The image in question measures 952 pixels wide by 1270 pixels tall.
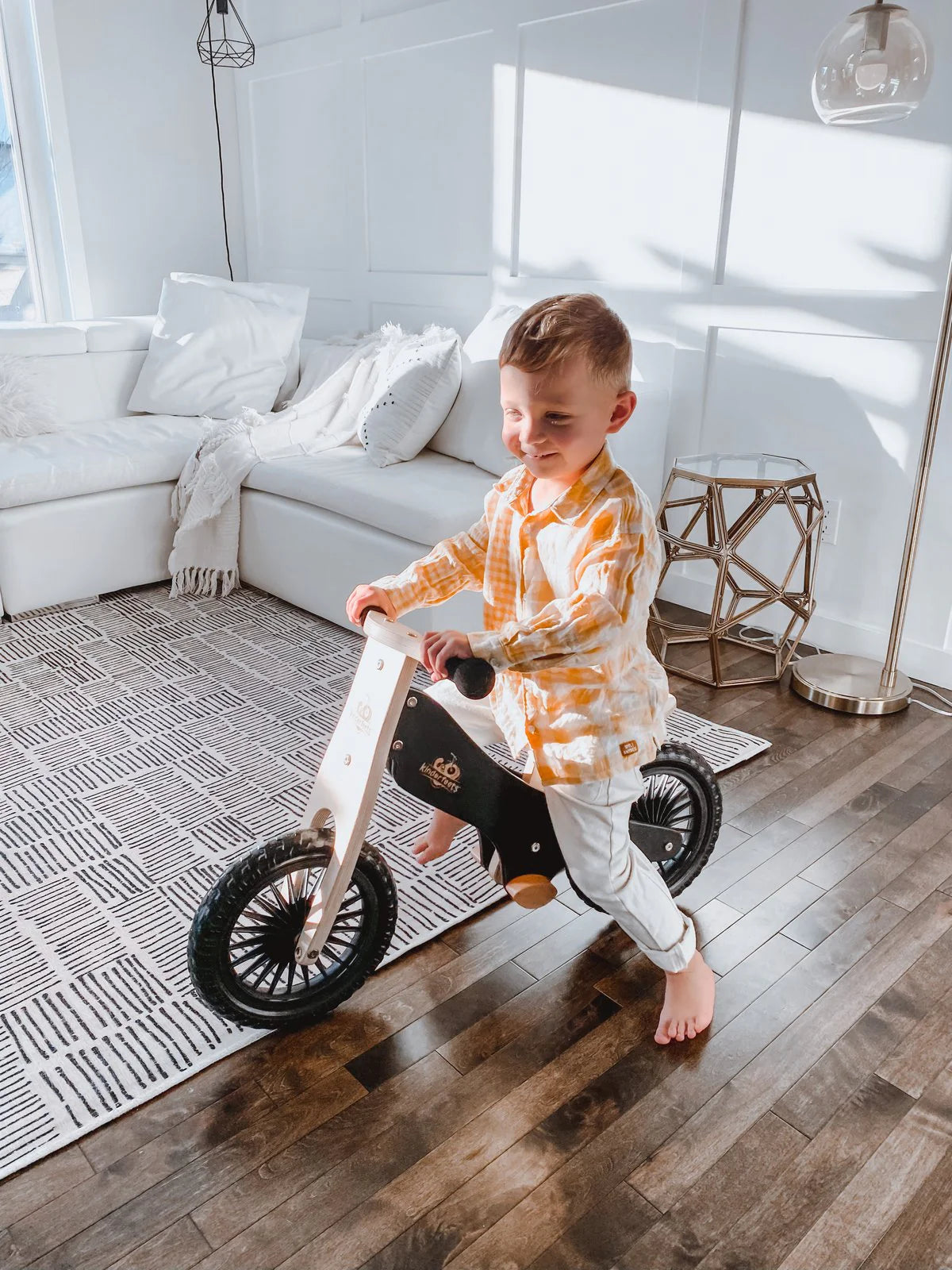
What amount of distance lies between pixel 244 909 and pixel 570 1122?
1.65ft

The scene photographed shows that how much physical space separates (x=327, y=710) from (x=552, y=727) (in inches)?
44.9

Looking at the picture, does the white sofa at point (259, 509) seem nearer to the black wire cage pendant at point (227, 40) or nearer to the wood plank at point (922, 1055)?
the wood plank at point (922, 1055)

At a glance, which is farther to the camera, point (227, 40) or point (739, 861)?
point (227, 40)

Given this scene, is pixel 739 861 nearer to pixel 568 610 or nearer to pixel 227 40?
pixel 568 610

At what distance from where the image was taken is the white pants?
125cm

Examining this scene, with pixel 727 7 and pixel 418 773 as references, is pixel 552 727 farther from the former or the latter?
pixel 727 7

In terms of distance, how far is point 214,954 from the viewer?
1.23 meters

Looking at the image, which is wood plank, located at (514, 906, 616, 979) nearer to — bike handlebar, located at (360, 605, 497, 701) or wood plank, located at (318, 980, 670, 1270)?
wood plank, located at (318, 980, 670, 1270)

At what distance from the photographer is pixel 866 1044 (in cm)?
133

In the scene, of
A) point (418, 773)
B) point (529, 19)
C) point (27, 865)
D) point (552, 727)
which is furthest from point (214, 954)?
point (529, 19)

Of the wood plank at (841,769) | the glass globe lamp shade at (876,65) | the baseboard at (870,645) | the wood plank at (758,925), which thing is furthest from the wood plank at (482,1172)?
the glass globe lamp shade at (876,65)

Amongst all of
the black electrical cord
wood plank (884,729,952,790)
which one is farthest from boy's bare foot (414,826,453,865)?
the black electrical cord

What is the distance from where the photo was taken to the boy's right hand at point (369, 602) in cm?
123

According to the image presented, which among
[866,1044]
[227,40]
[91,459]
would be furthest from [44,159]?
[866,1044]
